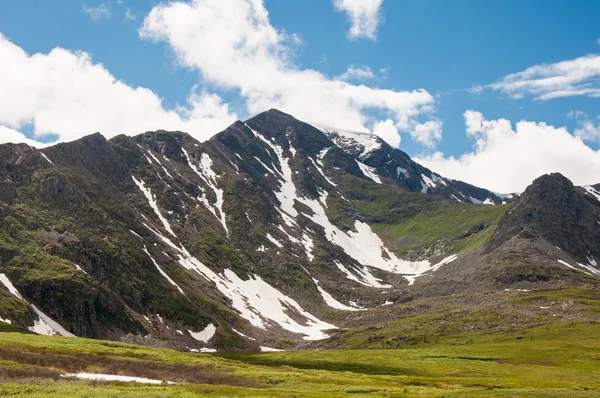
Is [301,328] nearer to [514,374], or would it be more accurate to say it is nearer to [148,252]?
[148,252]

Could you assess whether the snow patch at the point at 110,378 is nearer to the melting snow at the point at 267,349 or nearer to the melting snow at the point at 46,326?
the melting snow at the point at 46,326

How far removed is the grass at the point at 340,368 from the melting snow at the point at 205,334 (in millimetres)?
26440

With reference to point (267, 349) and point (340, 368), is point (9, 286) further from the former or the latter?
point (340, 368)

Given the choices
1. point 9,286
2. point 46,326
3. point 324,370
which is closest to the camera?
point 324,370

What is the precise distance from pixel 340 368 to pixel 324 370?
2744 centimetres

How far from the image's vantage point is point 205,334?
16438cm

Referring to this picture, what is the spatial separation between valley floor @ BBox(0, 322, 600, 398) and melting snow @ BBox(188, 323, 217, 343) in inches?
1086

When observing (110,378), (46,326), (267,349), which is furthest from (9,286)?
(110,378)

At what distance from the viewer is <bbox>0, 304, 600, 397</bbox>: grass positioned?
169ft

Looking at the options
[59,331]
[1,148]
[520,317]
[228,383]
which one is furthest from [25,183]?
[520,317]

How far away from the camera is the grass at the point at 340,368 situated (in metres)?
51.4

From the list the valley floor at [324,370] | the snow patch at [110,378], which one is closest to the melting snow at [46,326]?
the valley floor at [324,370]

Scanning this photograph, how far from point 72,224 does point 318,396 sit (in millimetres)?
147296

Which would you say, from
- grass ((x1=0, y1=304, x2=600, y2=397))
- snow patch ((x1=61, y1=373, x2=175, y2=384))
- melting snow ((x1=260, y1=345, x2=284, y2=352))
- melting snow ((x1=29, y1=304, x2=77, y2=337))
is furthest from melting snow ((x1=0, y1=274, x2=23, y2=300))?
snow patch ((x1=61, y1=373, x2=175, y2=384))
